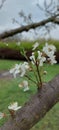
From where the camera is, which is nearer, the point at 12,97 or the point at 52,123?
the point at 52,123

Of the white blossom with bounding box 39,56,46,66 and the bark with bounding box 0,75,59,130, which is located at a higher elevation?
the white blossom with bounding box 39,56,46,66

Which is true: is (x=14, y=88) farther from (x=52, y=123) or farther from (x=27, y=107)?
(x=27, y=107)

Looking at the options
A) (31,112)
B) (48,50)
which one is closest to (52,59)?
(48,50)

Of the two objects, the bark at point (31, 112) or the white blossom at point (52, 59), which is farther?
the white blossom at point (52, 59)

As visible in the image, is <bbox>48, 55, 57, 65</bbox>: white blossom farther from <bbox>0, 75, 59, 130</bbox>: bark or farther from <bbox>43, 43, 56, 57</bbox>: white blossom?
<bbox>0, 75, 59, 130</bbox>: bark

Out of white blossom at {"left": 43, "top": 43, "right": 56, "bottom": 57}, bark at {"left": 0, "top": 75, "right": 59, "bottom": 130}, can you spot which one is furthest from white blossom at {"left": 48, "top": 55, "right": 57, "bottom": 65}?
bark at {"left": 0, "top": 75, "right": 59, "bottom": 130}

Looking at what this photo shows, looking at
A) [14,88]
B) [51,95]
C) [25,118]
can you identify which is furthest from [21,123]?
[14,88]

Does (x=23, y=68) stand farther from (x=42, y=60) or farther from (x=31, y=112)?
(x=31, y=112)

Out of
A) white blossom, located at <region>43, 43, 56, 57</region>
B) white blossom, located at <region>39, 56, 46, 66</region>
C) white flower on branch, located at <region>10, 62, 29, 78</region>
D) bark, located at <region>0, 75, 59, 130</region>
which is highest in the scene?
white blossom, located at <region>43, 43, 56, 57</region>

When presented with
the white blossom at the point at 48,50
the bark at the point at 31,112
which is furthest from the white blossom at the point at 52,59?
the bark at the point at 31,112

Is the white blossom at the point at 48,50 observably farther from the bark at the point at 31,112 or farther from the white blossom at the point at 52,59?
the bark at the point at 31,112

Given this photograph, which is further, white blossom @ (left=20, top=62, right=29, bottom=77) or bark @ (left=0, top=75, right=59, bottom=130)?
white blossom @ (left=20, top=62, right=29, bottom=77)
